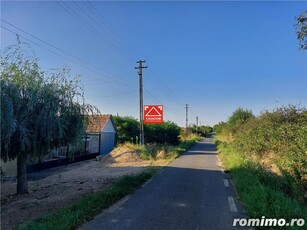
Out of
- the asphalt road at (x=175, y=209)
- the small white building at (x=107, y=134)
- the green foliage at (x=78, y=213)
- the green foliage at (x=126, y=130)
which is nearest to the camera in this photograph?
the green foliage at (x=78, y=213)

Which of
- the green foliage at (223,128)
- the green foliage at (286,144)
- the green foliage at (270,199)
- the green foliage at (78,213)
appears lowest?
the green foliage at (78,213)

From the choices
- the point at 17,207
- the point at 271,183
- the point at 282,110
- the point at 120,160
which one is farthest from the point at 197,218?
the point at 120,160

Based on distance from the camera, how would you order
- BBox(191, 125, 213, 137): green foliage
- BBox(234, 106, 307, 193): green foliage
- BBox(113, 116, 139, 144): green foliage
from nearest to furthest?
BBox(234, 106, 307, 193): green foliage
BBox(113, 116, 139, 144): green foliage
BBox(191, 125, 213, 137): green foliage

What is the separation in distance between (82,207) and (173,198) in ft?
8.45

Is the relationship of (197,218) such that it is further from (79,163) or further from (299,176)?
(79,163)

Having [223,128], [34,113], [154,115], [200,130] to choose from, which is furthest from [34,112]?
[200,130]

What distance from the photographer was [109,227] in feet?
17.8

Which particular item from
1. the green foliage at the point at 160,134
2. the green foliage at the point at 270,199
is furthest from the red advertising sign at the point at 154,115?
the green foliage at the point at 270,199

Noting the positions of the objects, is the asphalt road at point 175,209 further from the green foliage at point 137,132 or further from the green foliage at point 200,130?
the green foliage at point 200,130

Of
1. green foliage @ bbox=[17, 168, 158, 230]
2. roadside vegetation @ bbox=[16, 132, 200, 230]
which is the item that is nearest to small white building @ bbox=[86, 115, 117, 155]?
roadside vegetation @ bbox=[16, 132, 200, 230]

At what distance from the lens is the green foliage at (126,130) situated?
30844mm

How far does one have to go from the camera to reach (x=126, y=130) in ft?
102

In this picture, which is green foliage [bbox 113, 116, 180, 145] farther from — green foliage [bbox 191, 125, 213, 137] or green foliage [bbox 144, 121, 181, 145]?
green foliage [bbox 191, 125, 213, 137]

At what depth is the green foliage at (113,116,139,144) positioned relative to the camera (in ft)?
101
